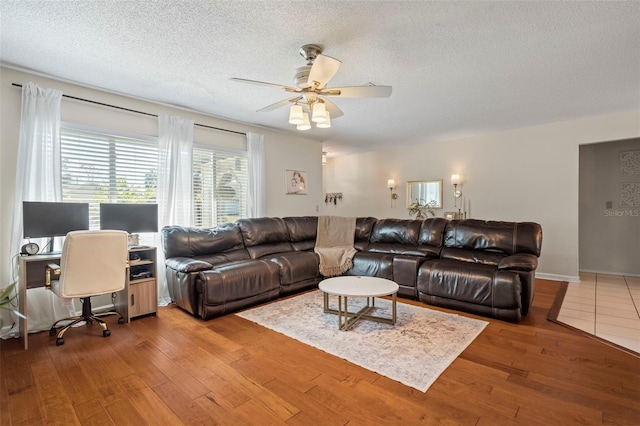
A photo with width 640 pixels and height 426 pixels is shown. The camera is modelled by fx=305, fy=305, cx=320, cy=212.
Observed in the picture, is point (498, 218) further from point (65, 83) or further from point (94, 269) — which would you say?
point (65, 83)

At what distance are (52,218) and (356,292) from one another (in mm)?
2920

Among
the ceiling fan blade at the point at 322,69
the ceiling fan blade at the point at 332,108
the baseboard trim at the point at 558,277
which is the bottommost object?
the baseboard trim at the point at 558,277

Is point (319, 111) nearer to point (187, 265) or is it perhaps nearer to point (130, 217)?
point (187, 265)

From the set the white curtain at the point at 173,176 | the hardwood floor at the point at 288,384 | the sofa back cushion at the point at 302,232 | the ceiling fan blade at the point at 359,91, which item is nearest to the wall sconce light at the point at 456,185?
the sofa back cushion at the point at 302,232

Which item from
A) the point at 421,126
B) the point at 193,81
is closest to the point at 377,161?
the point at 421,126

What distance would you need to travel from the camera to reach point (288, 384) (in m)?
1.98

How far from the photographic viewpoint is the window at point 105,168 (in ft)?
10.7

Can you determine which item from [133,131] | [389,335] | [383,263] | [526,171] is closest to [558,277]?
[526,171]

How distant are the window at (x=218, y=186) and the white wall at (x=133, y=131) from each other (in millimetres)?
204

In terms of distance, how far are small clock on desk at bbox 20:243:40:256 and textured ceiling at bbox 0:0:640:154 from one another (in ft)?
5.48

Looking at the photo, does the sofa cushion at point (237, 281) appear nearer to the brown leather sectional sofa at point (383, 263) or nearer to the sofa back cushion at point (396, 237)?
the brown leather sectional sofa at point (383, 263)

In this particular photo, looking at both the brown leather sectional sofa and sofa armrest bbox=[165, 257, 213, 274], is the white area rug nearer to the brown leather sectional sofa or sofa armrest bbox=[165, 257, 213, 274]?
the brown leather sectional sofa

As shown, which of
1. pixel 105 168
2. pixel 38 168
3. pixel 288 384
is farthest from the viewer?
pixel 105 168

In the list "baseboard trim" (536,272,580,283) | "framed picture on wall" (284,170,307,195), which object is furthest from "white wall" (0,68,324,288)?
"baseboard trim" (536,272,580,283)
